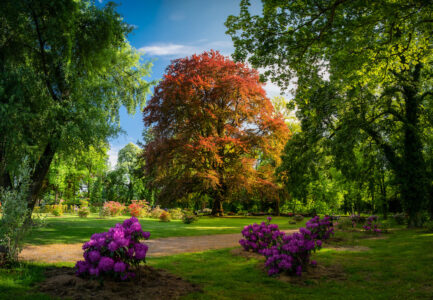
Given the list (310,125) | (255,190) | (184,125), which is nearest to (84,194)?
(184,125)

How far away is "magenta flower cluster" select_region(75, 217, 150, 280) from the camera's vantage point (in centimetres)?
432

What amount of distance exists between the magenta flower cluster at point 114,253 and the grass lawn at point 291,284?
0.78 m

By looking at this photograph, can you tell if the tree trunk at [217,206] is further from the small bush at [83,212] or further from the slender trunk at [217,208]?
the small bush at [83,212]

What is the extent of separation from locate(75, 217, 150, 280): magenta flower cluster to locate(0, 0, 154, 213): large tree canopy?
4.35 meters

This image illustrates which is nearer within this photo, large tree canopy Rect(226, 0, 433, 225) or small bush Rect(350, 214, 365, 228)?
large tree canopy Rect(226, 0, 433, 225)

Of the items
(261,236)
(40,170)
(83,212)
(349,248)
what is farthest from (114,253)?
(83,212)

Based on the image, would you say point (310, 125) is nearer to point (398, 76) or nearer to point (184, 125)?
point (398, 76)

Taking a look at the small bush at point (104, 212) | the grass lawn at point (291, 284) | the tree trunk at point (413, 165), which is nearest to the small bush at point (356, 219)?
the tree trunk at point (413, 165)

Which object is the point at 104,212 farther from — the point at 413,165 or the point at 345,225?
the point at 413,165

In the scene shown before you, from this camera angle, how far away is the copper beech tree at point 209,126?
2189 cm

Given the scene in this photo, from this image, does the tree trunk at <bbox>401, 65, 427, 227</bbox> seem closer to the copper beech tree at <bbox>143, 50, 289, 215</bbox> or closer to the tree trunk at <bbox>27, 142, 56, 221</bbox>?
the copper beech tree at <bbox>143, 50, 289, 215</bbox>

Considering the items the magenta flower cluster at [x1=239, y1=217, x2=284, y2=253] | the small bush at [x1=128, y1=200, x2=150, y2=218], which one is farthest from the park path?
the small bush at [x1=128, y1=200, x2=150, y2=218]

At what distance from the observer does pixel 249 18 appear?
7289 mm

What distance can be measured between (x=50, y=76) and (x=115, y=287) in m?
7.39
